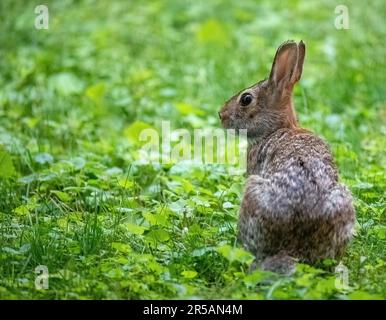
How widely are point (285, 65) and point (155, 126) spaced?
2304 mm

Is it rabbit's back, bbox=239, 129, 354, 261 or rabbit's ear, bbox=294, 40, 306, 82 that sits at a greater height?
rabbit's ear, bbox=294, 40, 306, 82

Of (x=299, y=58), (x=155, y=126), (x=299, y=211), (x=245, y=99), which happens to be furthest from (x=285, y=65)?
(x=155, y=126)

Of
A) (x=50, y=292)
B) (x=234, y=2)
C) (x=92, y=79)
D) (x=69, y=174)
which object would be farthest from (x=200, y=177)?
(x=234, y=2)

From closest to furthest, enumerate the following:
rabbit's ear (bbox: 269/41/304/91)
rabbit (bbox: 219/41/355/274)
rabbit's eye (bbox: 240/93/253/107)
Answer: rabbit (bbox: 219/41/355/274) → rabbit's ear (bbox: 269/41/304/91) → rabbit's eye (bbox: 240/93/253/107)

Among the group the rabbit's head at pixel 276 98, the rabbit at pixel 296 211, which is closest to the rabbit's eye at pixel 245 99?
the rabbit's head at pixel 276 98

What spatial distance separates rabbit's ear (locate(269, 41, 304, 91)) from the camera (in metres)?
6.91

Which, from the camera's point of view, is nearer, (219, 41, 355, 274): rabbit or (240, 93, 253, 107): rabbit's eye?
(219, 41, 355, 274): rabbit

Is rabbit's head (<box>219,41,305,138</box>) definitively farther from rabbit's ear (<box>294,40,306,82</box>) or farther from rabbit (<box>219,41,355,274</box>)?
rabbit (<box>219,41,355,274</box>)

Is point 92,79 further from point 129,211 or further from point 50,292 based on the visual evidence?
point 50,292

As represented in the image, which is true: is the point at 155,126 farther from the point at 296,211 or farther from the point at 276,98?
the point at 296,211

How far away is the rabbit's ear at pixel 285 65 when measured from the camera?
6.91m

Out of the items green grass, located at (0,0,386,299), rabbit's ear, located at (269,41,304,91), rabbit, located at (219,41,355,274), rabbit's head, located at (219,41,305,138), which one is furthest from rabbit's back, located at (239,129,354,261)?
rabbit's ear, located at (269,41,304,91)
